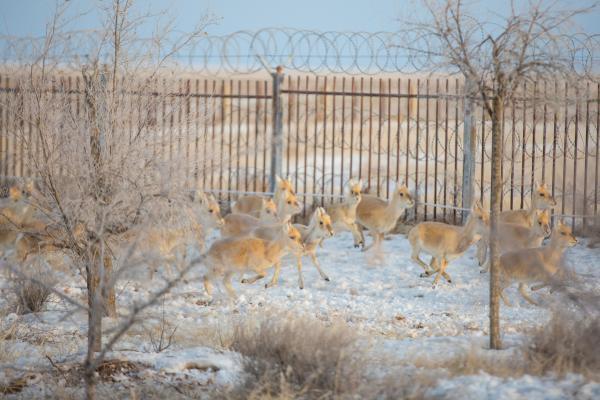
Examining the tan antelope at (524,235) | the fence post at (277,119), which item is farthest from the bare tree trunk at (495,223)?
the fence post at (277,119)

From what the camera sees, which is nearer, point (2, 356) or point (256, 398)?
point (256, 398)

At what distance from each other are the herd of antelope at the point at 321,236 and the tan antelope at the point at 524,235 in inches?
0.5

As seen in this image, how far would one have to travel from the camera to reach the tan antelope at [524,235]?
41.7 ft

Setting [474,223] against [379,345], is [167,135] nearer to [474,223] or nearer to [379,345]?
[379,345]

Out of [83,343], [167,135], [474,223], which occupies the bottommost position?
[83,343]

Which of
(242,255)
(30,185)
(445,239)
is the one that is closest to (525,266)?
(445,239)

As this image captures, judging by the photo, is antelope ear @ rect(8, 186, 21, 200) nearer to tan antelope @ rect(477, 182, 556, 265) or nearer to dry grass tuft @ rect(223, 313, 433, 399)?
tan antelope @ rect(477, 182, 556, 265)


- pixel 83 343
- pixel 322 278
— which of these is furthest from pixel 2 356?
pixel 322 278

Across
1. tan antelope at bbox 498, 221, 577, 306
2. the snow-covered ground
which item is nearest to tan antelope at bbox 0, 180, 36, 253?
the snow-covered ground

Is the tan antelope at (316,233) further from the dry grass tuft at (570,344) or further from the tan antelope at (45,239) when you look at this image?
the dry grass tuft at (570,344)

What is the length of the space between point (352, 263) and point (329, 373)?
719 centimetres

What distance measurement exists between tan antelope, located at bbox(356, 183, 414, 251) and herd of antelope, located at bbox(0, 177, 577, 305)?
0.05ft

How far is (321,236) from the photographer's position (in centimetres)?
1305

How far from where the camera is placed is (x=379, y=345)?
833 cm
